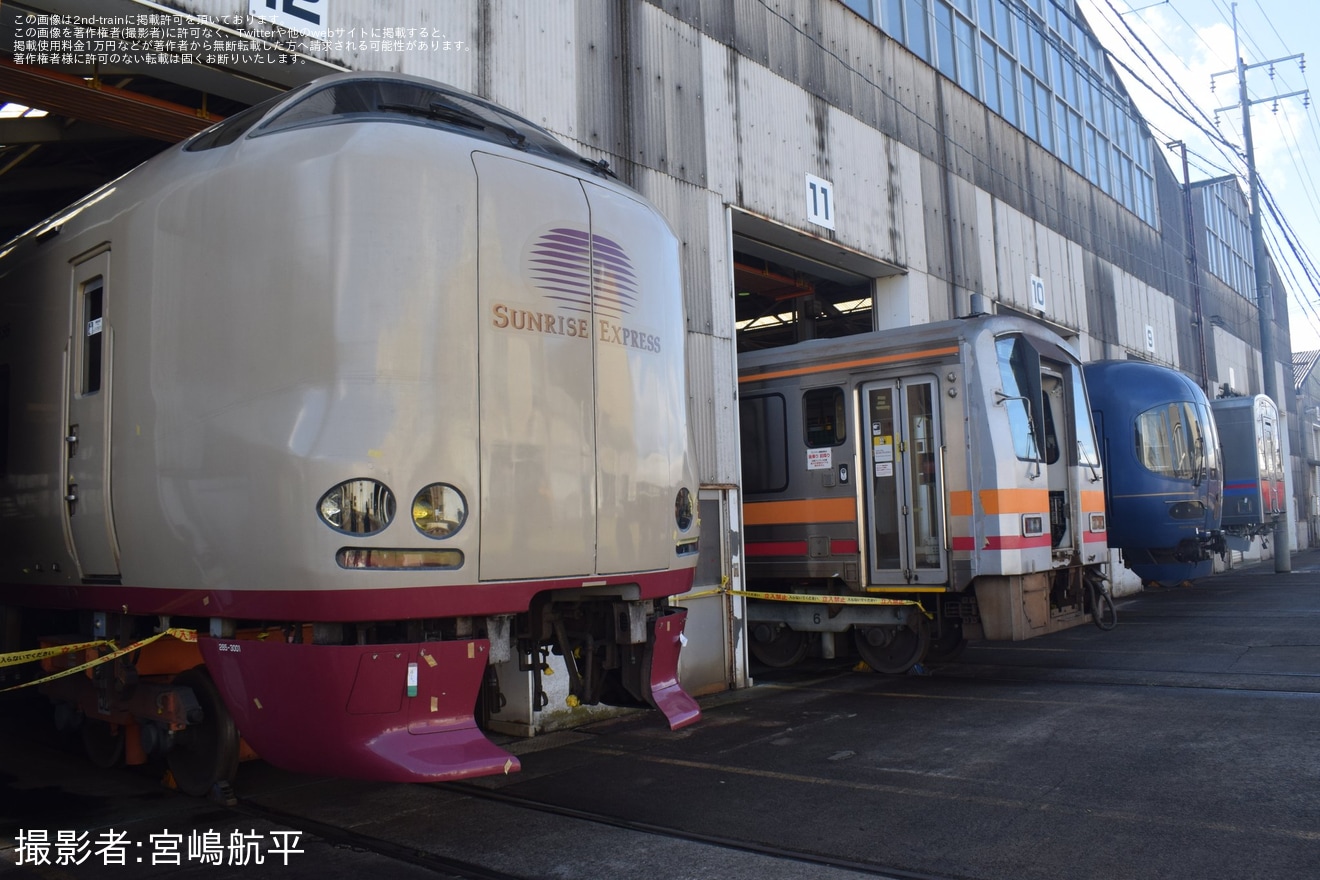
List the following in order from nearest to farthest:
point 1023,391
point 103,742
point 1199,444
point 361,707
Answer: point 361,707, point 103,742, point 1023,391, point 1199,444

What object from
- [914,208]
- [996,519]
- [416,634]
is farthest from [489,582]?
[914,208]

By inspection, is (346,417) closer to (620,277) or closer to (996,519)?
(620,277)

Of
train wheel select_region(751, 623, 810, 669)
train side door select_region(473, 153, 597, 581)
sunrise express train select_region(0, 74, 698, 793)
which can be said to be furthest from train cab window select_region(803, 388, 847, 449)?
train side door select_region(473, 153, 597, 581)

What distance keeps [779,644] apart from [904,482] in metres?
2.45

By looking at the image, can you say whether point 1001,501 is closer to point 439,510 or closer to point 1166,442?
point 439,510

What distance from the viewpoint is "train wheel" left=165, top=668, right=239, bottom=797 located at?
533 cm

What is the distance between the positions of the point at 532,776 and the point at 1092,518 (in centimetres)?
658

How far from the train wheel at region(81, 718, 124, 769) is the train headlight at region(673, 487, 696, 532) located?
3691 millimetres

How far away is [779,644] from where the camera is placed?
37.1ft

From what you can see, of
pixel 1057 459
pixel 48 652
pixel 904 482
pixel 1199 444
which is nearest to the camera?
pixel 48 652

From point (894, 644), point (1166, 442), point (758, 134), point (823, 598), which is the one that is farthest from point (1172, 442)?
point (758, 134)

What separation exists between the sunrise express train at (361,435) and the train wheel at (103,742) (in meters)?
0.51

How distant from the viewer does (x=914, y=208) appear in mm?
14891

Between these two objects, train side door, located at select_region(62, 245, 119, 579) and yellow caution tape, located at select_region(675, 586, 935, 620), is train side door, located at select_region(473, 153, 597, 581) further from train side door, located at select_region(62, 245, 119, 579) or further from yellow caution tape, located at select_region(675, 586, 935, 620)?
yellow caution tape, located at select_region(675, 586, 935, 620)
